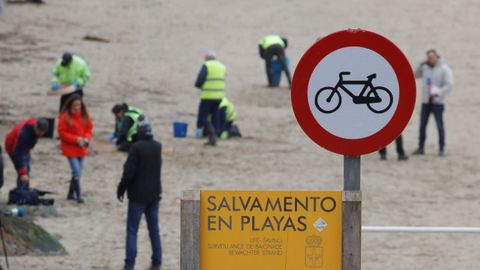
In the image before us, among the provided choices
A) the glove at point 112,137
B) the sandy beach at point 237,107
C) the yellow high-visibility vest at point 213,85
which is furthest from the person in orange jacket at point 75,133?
the yellow high-visibility vest at point 213,85

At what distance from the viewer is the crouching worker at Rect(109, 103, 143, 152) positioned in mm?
20656

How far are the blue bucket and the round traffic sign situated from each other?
16.9m

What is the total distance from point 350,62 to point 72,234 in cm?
986

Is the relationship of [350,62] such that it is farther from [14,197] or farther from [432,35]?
[432,35]

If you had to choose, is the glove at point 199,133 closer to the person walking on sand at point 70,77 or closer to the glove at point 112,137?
the glove at point 112,137

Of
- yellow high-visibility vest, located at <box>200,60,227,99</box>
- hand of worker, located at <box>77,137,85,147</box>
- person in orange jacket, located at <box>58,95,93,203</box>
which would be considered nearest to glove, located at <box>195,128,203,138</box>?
yellow high-visibility vest, located at <box>200,60,227,99</box>

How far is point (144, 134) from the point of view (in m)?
14.5

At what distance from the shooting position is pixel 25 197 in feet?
56.9

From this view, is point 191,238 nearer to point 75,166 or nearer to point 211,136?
point 75,166

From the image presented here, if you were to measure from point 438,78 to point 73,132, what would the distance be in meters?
7.59

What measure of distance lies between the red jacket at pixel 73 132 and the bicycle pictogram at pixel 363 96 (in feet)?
37.0

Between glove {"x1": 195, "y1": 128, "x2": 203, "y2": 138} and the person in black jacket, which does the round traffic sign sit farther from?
glove {"x1": 195, "y1": 128, "x2": 203, "y2": 138}

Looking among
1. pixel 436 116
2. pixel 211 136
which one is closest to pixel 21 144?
pixel 211 136

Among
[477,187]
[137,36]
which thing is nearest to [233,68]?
[137,36]
